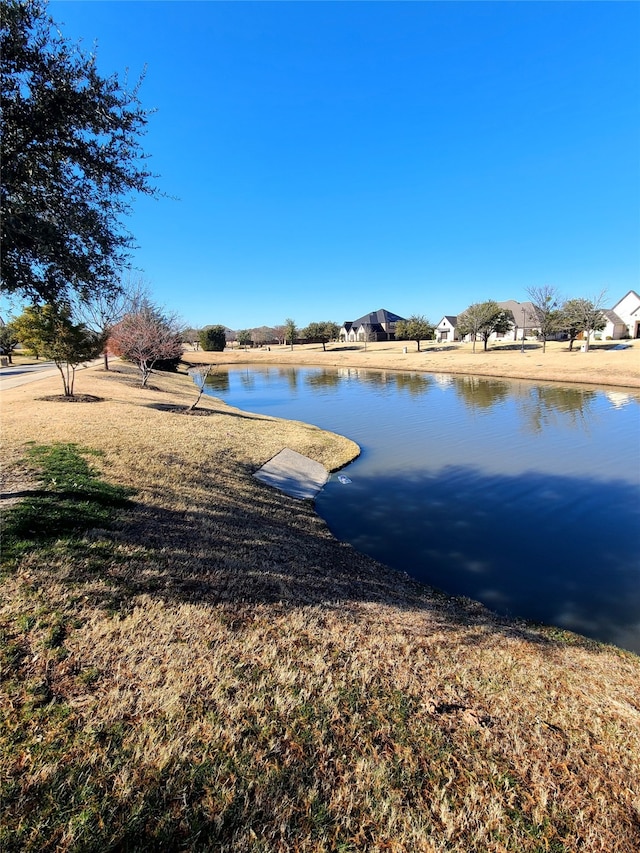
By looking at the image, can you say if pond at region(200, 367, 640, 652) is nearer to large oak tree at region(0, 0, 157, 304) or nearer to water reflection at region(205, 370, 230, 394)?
large oak tree at region(0, 0, 157, 304)

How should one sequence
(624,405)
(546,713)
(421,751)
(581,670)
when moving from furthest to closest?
1. (624,405)
2. (581,670)
3. (546,713)
4. (421,751)

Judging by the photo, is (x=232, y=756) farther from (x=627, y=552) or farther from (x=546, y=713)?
(x=627, y=552)

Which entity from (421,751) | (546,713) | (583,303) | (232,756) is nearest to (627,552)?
(546,713)

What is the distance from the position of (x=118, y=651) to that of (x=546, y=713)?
4459mm

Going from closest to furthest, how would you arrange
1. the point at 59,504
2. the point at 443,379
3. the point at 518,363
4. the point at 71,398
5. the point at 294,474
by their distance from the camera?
the point at 59,504 < the point at 294,474 < the point at 71,398 < the point at 443,379 < the point at 518,363

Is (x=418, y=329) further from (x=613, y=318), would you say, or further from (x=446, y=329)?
(x=613, y=318)

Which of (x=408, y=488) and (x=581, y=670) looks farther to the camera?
(x=408, y=488)

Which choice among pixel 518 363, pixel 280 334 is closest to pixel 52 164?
pixel 518 363

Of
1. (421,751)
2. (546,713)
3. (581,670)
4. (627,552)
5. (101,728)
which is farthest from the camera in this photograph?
(627,552)

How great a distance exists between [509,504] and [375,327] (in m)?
92.6

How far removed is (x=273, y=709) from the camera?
349 centimetres

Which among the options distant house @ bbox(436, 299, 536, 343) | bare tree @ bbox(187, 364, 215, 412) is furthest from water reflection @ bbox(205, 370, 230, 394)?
distant house @ bbox(436, 299, 536, 343)

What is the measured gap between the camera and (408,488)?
42.9 feet

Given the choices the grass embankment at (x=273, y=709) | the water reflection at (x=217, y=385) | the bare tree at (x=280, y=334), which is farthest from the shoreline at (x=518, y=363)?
the grass embankment at (x=273, y=709)
